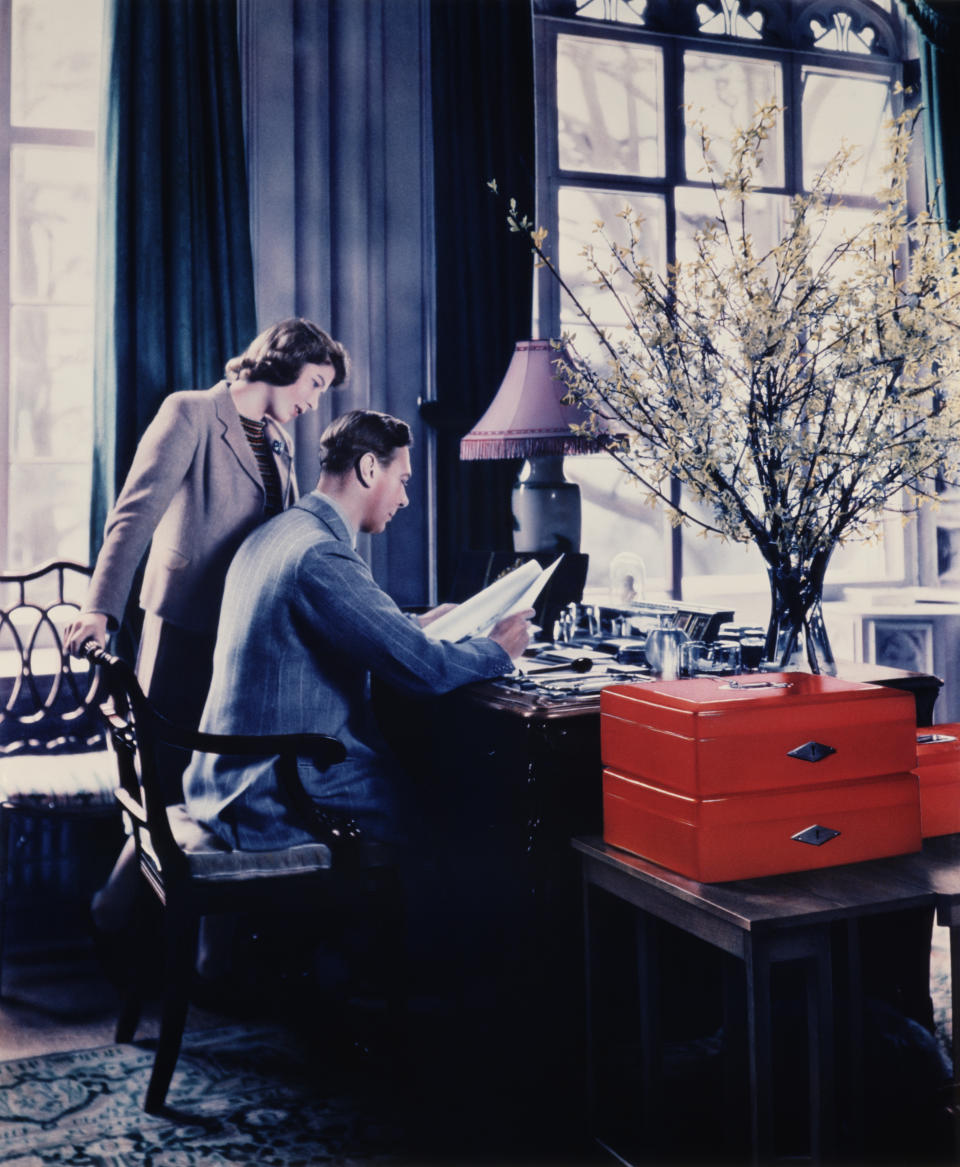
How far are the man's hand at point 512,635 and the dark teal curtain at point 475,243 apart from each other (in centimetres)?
141

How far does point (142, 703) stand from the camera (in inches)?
78.0

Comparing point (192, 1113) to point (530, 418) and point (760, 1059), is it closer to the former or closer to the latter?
point (760, 1059)

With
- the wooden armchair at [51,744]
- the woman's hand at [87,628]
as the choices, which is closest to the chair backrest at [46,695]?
the wooden armchair at [51,744]

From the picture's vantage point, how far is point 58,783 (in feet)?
8.84

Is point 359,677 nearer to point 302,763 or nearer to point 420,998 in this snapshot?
point 302,763

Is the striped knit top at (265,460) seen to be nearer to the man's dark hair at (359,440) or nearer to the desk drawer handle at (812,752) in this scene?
the man's dark hair at (359,440)

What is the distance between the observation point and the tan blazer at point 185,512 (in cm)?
270

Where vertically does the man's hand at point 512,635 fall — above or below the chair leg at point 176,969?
above

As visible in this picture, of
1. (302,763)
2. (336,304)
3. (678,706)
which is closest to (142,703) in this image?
(302,763)

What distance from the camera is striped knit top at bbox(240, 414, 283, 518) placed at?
2.89 m

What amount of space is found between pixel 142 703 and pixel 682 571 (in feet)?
9.01

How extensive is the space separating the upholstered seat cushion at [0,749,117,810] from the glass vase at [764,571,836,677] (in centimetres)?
160

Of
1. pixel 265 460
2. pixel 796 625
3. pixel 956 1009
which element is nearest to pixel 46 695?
pixel 265 460

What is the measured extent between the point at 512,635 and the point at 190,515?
961 mm
